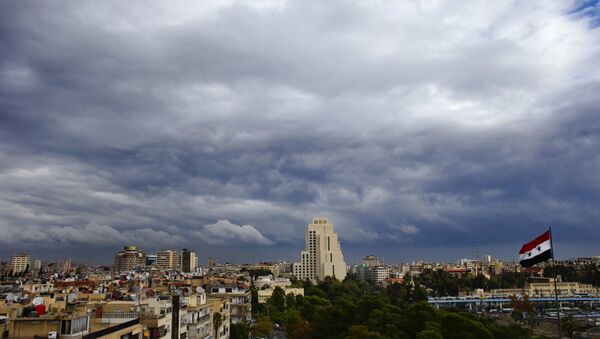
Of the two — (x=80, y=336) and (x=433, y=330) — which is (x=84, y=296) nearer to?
(x=80, y=336)

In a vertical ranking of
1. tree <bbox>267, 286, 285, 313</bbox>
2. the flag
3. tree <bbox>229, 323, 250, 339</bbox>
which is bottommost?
tree <bbox>229, 323, 250, 339</bbox>

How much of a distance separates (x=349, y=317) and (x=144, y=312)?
33034 mm

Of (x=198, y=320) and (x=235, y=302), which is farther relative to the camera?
(x=235, y=302)

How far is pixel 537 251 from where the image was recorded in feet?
116

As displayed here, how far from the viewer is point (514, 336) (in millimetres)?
72062

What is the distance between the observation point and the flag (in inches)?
1355

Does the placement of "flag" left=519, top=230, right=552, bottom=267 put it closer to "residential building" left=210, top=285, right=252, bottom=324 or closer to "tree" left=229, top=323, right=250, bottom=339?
"tree" left=229, top=323, right=250, bottom=339

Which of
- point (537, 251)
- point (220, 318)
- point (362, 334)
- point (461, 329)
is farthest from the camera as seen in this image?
point (220, 318)

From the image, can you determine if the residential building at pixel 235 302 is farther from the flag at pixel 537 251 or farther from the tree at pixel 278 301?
the flag at pixel 537 251

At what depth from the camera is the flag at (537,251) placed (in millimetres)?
34406

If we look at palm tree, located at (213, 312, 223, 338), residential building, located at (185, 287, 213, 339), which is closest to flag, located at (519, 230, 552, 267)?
residential building, located at (185, 287, 213, 339)

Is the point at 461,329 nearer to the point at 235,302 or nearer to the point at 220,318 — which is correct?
the point at 220,318

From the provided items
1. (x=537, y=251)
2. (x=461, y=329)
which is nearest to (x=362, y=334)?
(x=461, y=329)

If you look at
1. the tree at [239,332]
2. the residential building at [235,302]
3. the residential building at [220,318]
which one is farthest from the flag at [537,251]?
the residential building at [235,302]
